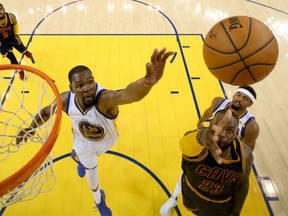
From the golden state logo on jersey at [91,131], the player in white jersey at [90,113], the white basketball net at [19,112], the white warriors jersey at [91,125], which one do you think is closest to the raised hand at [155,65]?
the player in white jersey at [90,113]

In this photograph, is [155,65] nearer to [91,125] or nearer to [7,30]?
[91,125]

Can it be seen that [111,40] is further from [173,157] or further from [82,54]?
[173,157]

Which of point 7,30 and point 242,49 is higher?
point 7,30

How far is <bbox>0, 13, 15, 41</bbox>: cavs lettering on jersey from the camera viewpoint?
429cm

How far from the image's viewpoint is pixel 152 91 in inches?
181

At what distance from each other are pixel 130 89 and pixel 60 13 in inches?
221

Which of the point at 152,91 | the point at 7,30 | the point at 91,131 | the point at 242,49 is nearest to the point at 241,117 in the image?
the point at 242,49

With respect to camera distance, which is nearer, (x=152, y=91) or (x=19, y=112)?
(x=19, y=112)

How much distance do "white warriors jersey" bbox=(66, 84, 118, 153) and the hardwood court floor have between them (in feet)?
3.17

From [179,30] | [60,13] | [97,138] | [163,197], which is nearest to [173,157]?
[163,197]

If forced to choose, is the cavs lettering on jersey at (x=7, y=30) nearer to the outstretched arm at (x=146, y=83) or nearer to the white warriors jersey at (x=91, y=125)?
the white warriors jersey at (x=91, y=125)

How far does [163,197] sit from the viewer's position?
3.22 metres

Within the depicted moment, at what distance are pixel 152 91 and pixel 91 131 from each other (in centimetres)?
226

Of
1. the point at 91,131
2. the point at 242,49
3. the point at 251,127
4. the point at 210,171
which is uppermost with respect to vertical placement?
the point at 242,49
